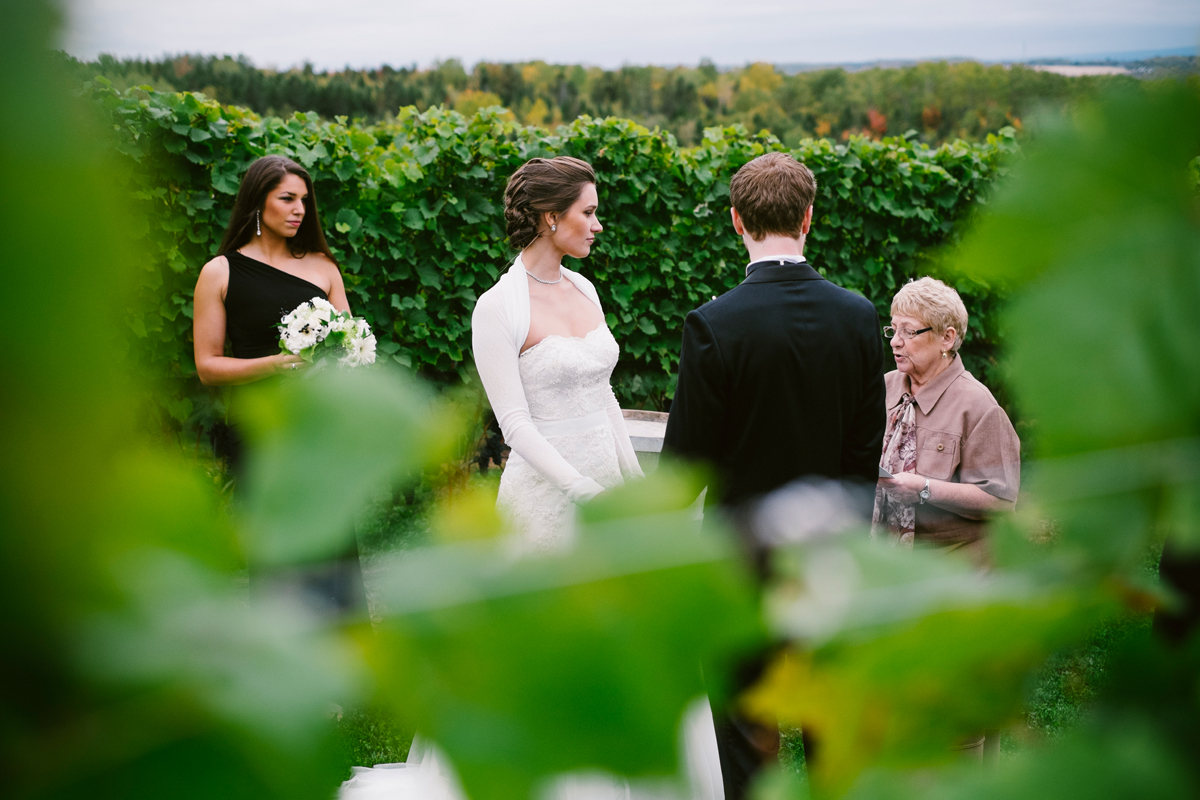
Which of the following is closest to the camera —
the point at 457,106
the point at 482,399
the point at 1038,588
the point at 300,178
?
the point at 1038,588

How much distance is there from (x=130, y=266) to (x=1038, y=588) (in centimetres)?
31

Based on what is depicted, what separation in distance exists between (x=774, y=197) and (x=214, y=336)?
10.2 ft

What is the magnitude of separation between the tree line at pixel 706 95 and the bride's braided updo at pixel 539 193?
10.9 meters

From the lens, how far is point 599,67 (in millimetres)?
18969

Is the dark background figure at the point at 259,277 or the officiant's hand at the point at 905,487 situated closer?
the officiant's hand at the point at 905,487

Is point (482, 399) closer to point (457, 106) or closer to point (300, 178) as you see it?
point (300, 178)

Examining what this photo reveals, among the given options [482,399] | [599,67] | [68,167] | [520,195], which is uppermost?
[599,67]

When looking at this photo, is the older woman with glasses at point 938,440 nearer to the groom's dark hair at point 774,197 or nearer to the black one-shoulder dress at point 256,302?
the groom's dark hair at point 774,197

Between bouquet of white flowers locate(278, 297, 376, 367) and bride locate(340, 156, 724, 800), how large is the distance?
2.22 ft

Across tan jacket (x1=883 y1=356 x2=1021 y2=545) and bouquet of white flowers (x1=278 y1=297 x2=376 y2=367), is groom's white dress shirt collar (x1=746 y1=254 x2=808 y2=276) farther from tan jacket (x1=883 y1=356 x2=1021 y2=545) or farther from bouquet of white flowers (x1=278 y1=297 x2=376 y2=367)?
bouquet of white flowers (x1=278 y1=297 x2=376 y2=367)

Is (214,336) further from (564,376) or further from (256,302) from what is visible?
(564,376)

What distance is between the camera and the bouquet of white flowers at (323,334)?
3959 mm

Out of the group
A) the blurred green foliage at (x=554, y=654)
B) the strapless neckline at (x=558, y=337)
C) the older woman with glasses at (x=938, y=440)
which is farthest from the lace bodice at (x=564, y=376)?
the blurred green foliage at (x=554, y=654)

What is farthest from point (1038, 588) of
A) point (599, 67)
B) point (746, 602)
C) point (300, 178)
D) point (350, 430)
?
point (599, 67)
